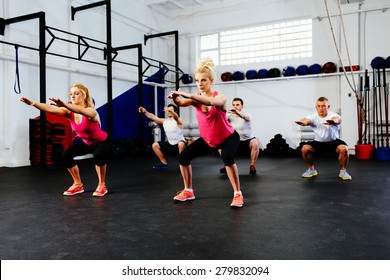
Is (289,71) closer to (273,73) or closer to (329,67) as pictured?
(273,73)

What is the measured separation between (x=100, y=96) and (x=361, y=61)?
5665mm

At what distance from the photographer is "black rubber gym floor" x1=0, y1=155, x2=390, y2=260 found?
1528 millimetres

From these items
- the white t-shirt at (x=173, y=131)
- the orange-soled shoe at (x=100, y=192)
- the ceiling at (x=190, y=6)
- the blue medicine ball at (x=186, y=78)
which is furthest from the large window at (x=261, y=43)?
the orange-soled shoe at (x=100, y=192)

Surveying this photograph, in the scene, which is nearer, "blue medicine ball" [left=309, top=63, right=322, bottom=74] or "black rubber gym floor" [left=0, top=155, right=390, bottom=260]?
"black rubber gym floor" [left=0, top=155, right=390, bottom=260]

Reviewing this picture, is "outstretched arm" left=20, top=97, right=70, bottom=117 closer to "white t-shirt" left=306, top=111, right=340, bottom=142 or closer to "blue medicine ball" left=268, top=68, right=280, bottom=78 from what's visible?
"white t-shirt" left=306, top=111, right=340, bottom=142

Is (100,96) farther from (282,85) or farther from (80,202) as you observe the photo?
(80,202)

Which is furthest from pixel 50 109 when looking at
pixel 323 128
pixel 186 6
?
pixel 186 6

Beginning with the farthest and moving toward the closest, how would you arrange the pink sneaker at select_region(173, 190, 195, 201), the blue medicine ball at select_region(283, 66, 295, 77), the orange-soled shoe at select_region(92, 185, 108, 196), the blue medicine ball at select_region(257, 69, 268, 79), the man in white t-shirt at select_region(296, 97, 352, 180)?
1. the blue medicine ball at select_region(257, 69, 268, 79)
2. the blue medicine ball at select_region(283, 66, 295, 77)
3. the man in white t-shirt at select_region(296, 97, 352, 180)
4. the orange-soled shoe at select_region(92, 185, 108, 196)
5. the pink sneaker at select_region(173, 190, 195, 201)

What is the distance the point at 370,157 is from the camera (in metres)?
6.00

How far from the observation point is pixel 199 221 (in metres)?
2.06

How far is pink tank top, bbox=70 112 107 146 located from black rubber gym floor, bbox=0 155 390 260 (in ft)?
1.62

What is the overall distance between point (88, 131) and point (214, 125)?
1.15 meters

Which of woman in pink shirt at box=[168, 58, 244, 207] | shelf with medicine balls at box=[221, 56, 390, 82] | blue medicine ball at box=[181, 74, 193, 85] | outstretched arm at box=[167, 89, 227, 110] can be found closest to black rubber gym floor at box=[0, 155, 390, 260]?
woman in pink shirt at box=[168, 58, 244, 207]

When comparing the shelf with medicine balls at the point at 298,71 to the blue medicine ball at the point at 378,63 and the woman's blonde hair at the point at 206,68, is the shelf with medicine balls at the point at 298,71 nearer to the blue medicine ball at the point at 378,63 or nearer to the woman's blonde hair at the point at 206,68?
the blue medicine ball at the point at 378,63
